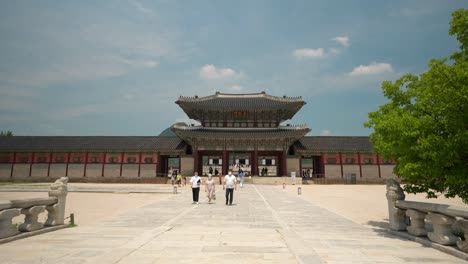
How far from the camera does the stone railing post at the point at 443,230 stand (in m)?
5.86

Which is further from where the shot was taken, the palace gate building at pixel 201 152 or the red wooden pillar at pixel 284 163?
the palace gate building at pixel 201 152

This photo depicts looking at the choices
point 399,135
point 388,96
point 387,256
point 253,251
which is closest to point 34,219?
point 253,251

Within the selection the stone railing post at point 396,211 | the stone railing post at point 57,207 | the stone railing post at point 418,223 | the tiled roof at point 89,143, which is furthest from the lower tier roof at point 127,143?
the stone railing post at point 418,223

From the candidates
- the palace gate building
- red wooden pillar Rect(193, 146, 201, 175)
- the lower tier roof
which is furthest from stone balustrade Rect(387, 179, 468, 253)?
red wooden pillar Rect(193, 146, 201, 175)

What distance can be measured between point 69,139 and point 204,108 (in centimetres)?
2030

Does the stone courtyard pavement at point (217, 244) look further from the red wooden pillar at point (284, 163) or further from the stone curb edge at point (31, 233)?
the red wooden pillar at point (284, 163)

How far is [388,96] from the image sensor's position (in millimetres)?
8891

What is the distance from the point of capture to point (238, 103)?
39.3 m

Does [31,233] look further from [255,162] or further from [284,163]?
[284,163]

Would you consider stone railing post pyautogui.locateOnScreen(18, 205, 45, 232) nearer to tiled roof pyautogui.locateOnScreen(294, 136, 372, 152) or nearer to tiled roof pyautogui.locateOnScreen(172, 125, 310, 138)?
tiled roof pyautogui.locateOnScreen(172, 125, 310, 138)

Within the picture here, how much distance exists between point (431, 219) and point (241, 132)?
31.1m

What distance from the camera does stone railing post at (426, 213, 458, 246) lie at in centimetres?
586

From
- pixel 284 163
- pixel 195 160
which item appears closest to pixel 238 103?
Answer: pixel 195 160

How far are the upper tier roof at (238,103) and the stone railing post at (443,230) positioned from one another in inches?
1250
